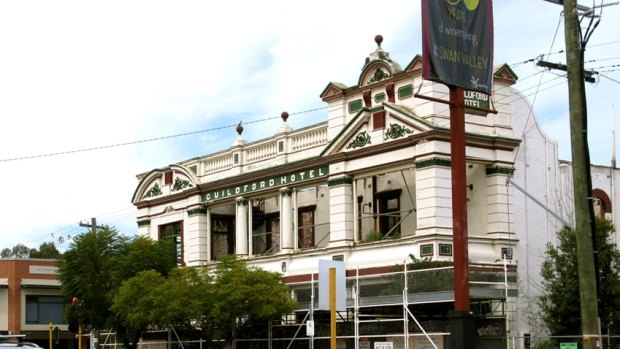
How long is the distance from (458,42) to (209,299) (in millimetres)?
18250

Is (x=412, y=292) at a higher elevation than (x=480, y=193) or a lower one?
lower

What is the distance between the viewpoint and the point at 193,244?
47.1 metres

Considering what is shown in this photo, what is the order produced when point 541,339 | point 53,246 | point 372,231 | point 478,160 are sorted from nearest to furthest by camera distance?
point 541,339 < point 478,160 < point 372,231 < point 53,246

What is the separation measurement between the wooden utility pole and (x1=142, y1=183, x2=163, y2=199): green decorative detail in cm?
3261

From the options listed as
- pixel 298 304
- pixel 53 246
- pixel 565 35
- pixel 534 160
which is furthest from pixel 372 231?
pixel 53 246

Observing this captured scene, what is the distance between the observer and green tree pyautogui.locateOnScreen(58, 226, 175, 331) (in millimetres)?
43500

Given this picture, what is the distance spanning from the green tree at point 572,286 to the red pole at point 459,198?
1041cm

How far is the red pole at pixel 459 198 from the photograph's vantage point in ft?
67.8

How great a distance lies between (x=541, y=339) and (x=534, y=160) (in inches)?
307

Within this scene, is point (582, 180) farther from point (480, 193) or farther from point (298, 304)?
point (298, 304)

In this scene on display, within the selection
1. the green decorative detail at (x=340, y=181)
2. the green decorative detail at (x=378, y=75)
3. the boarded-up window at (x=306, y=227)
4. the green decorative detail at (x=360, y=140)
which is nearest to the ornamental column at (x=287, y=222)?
the boarded-up window at (x=306, y=227)

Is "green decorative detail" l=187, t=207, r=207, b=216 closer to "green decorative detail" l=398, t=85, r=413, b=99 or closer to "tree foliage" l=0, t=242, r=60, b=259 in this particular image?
"green decorative detail" l=398, t=85, r=413, b=99

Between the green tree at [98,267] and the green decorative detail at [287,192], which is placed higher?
the green decorative detail at [287,192]

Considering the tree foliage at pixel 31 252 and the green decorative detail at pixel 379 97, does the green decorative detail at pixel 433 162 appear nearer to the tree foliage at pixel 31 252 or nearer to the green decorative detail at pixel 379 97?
the green decorative detail at pixel 379 97
